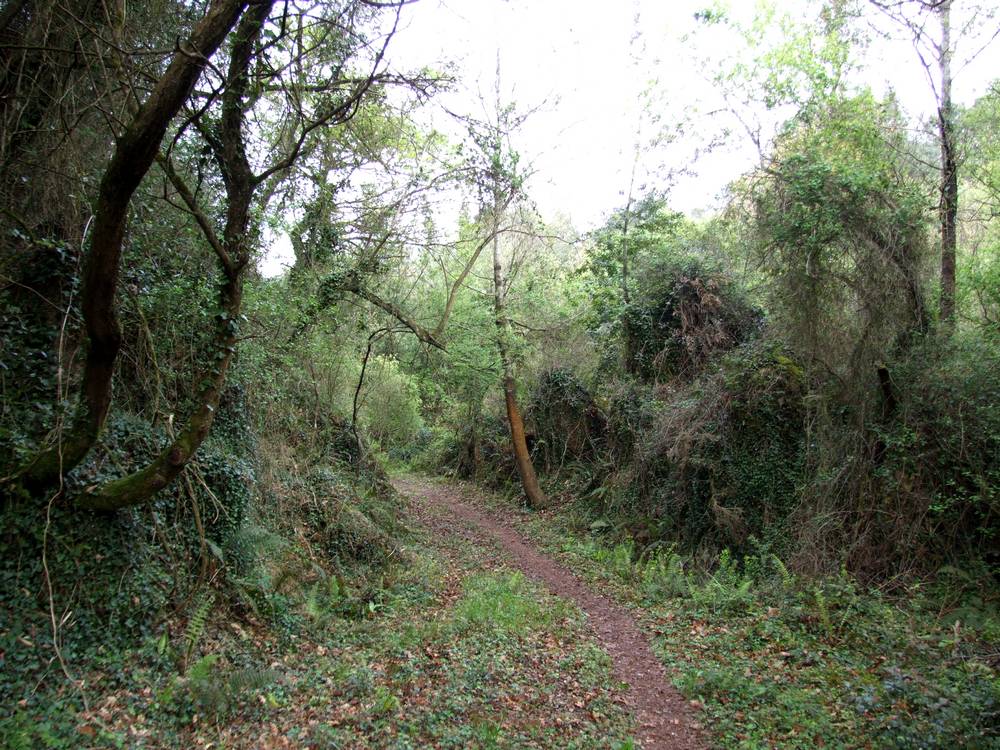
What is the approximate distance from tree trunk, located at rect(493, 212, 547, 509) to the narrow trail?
146 centimetres

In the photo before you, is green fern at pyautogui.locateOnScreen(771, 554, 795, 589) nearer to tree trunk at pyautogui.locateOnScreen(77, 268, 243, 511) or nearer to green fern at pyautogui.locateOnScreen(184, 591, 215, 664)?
green fern at pyautogui.locateOnScreen(184, 591, 215, 664)

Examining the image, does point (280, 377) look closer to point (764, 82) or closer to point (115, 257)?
point (115, 257)

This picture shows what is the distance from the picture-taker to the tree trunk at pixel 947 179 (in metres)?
9.87

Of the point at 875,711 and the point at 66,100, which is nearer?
the point at 875,711

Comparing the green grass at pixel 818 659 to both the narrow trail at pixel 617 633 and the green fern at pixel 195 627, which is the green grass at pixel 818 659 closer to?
the narrow trail at pixel 617 633

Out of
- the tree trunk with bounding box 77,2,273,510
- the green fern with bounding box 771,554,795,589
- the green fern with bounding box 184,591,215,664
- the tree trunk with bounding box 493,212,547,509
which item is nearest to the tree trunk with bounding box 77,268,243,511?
the tree trunk with bounding box 77,2,273,510

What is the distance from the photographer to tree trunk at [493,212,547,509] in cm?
1798

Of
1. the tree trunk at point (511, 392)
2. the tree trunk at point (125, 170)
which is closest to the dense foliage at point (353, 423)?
the tree trunk at point (125, 170)

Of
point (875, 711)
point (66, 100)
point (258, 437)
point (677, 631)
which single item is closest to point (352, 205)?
point (258, 437)

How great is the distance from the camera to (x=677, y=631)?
334 inches

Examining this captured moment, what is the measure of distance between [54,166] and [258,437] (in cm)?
516

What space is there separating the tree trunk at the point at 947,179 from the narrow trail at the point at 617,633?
7.46 metres

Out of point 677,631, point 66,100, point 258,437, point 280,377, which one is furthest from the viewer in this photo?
point 280,377

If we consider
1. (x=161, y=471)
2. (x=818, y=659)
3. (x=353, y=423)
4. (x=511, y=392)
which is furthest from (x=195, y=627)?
(x=511, y=392)
